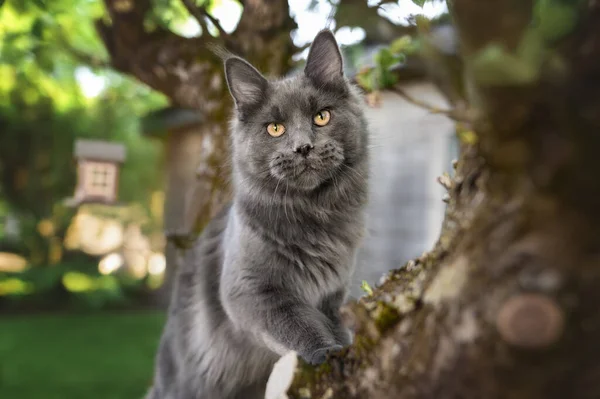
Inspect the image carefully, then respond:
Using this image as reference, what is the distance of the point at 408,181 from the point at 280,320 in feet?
12.2

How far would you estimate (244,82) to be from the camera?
1623mm

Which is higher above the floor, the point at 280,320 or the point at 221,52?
the point at 221,52

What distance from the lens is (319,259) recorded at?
1.58 m

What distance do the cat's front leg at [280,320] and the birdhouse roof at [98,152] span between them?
2.65m

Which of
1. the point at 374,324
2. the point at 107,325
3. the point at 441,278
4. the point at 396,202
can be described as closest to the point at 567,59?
the point at 441,278

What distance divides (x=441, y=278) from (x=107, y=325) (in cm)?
531

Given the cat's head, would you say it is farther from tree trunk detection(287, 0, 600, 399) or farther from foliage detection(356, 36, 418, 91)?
tree trunk detection(287, 0, 600, 399)

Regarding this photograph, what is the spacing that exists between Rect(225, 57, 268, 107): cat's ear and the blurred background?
0.46m

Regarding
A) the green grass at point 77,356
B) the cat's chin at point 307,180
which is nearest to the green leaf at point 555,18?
the cat's chin at point 307,180

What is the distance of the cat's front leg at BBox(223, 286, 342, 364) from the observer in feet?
4.28

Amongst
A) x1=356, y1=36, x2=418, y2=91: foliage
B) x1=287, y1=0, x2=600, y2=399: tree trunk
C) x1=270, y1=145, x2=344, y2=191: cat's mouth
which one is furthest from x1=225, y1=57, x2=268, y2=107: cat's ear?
x1=287, y1=0, x2=600, y2=399: tree trunk

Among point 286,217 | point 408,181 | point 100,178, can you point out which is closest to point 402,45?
point 286,217

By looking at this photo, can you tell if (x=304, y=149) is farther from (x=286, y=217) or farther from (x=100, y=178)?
(x=100, y=178)

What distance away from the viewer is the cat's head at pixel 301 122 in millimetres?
1491
